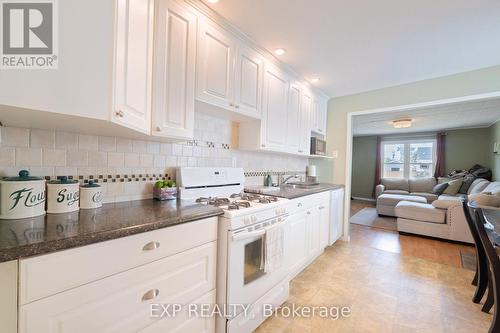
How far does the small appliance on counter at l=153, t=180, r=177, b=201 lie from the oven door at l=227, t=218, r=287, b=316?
57 centimetres

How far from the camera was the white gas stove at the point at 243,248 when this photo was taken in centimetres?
133

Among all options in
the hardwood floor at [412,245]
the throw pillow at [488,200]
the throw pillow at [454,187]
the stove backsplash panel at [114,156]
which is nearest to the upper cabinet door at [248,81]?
the stove backsplash panel at [114,156]

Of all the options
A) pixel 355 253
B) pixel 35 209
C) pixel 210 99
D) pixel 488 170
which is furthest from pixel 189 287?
pixel 488 170

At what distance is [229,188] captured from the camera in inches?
→ 82.0

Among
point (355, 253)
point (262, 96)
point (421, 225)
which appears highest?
point (262, 96)

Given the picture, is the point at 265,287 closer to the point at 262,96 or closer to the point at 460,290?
the point at 262,96

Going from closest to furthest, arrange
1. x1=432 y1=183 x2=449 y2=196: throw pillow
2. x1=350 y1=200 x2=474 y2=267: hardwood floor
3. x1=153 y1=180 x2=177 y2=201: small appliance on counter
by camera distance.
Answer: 1. x1=153 y1=180 x2=177 y2=201: small appliance on counter
2. x1=350 y1=200 x2=474 y2=267: hardwood floor
3. x1=432 y1=183 x2=449 y2=196: throw pillow

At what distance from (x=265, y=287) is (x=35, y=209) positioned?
1.45 m

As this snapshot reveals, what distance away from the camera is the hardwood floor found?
2.86 m

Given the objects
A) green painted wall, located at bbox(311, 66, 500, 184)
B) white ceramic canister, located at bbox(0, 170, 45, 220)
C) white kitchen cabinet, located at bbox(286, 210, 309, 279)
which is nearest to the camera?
white ceramic canister, located at bbox(0, 170, 45, 220)

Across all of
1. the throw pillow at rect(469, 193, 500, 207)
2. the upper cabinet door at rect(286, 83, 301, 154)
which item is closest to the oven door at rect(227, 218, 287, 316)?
the upper cabinet door at rect(286, 83, 301, 154)

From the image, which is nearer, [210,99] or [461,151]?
[210,99]

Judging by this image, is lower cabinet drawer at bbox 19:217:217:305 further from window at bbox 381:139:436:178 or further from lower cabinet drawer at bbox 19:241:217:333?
window at bbox 381:139:436:178

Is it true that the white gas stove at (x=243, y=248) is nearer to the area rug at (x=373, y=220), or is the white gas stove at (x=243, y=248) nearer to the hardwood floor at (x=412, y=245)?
the hardwood floor at (x=412, y=245)
